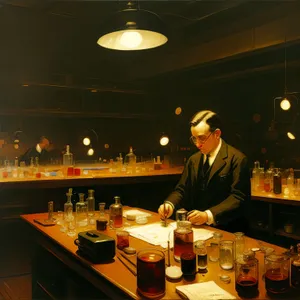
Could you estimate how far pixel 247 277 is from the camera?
1.53 metres

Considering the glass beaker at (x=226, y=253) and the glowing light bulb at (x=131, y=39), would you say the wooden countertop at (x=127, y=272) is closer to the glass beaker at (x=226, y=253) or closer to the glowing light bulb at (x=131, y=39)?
the glass beaker at (x=226, y=253)

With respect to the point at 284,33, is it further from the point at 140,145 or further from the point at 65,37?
the point at 140,145

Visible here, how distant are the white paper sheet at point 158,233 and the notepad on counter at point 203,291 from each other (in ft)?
1.81

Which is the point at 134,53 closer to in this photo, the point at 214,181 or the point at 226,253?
the point at 214,181

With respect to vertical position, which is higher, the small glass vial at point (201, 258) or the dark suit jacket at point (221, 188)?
the dark suit jacket at point (221, 188)

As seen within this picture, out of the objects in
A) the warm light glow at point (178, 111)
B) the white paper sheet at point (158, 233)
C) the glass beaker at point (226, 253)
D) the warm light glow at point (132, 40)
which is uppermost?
the warm light glow at point (132, 40)

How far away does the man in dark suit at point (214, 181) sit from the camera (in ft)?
8.89

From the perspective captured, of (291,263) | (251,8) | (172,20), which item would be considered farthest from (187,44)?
(291,263)

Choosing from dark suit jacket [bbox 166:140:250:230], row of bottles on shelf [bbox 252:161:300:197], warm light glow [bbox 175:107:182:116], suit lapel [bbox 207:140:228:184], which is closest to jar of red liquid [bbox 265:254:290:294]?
dark suit jacket [bbox 166:140:250:230]

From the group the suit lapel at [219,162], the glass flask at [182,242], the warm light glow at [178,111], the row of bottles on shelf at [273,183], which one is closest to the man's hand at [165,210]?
the suit lapel at [219,162]

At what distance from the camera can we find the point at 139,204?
5344mm

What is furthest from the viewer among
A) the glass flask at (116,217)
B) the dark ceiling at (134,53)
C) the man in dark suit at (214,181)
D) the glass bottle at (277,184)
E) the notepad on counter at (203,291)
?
the dark ceiling at (134,53)

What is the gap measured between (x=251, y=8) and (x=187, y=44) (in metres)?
1.58

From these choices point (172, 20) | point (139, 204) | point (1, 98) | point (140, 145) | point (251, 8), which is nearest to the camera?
point (251, 8)
